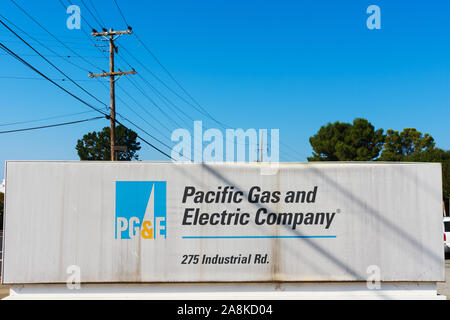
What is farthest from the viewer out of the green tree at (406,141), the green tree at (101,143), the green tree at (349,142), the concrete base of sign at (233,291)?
the green tree at (101,143)

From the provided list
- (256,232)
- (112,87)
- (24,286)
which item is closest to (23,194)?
(24,286)

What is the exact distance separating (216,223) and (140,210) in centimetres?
161

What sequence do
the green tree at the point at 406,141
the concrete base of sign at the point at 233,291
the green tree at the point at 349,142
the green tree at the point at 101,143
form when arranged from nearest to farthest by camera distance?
the concrete base of sign at the point at 233,291 < the green tree at the point at 349,142 < the green tree at the point at 406,141 < the green tree at the point at 101,143

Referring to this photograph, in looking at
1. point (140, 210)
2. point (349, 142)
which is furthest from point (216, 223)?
point (349, 142)

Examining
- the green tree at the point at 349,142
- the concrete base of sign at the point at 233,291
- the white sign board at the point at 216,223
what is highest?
the green tree at the point at 349,142

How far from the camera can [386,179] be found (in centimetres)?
808

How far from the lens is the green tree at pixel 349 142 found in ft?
147

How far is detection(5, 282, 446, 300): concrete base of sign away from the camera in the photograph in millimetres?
7832

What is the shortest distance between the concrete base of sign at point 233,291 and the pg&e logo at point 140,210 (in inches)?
43.0

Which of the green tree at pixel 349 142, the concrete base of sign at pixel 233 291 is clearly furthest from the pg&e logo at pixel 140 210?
the green tree at pixel 349 142

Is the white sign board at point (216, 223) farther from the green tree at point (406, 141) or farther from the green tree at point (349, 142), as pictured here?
the green tree at point (406, 141)

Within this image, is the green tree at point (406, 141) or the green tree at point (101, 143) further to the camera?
the green tree at point (101, 143)

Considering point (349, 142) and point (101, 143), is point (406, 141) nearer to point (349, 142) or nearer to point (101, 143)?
point (349, 142)

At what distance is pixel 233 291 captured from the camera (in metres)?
7.91
